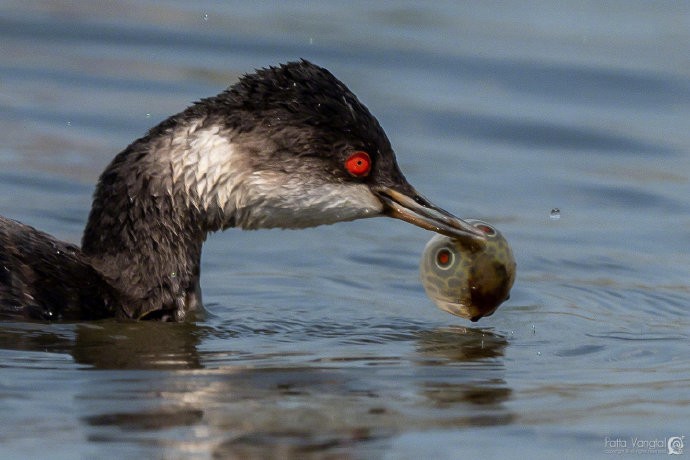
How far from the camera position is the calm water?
639cm

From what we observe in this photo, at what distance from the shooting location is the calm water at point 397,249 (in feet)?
21.0

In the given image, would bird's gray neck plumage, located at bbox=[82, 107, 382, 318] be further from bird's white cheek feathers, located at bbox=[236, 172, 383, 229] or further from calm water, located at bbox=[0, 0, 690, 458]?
calm water, located at bbox=[0, 0, 690, 458]

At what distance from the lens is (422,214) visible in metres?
8.17

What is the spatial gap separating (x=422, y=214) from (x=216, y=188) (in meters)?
0.97

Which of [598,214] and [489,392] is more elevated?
[598,214]

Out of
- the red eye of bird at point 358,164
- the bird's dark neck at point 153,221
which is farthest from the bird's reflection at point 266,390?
the red eye of bird at point 358,164

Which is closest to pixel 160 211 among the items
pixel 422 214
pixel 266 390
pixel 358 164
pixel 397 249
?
pixel 358 164

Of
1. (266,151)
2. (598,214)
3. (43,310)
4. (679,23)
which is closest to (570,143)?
(598,214)

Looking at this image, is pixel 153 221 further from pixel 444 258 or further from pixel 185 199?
pixel 444 258

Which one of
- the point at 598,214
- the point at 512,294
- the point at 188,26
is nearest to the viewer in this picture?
the point at 512,294

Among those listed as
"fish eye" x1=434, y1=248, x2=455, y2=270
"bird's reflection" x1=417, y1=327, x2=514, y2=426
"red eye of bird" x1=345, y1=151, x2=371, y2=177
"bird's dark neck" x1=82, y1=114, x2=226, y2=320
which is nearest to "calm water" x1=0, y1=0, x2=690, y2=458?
"bird's reflection" x1=417, y1=327, x2=514, y2=426

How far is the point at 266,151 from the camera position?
804cm

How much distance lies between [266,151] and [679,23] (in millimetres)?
7231

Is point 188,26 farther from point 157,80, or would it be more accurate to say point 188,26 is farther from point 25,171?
point 25,171
